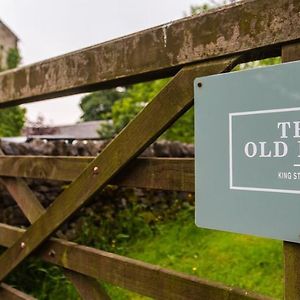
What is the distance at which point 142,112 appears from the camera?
1.65 meters

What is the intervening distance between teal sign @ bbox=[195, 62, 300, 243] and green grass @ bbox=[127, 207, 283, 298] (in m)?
2.11

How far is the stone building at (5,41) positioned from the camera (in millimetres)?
27153

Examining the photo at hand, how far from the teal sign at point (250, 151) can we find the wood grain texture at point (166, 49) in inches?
4.7

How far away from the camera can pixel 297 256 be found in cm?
123

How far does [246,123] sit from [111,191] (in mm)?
3972

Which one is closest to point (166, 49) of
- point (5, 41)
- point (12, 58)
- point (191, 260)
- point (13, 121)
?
point (191, 260)

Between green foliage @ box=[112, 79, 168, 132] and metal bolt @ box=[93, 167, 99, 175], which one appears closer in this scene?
metal bolt @ box=[93, 167, 99, 175]

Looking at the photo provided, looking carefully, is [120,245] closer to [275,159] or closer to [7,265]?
[7,265]

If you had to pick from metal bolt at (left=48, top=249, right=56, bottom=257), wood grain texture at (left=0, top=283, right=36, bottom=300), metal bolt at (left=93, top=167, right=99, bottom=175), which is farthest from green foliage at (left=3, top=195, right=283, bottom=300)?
metal bolt at (left=93, top=167, right=99, bottom=175)

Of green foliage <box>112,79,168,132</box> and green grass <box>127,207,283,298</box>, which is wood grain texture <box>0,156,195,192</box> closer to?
green grass <box>127,207,283,298</box>

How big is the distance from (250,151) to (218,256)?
124 inches

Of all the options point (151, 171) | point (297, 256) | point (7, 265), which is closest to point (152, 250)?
point (7, 265)

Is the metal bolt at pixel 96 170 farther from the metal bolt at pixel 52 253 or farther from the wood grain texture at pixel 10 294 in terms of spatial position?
the wood grain texture at pixel 10 294

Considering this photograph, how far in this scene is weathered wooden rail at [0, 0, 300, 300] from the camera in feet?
4.39
